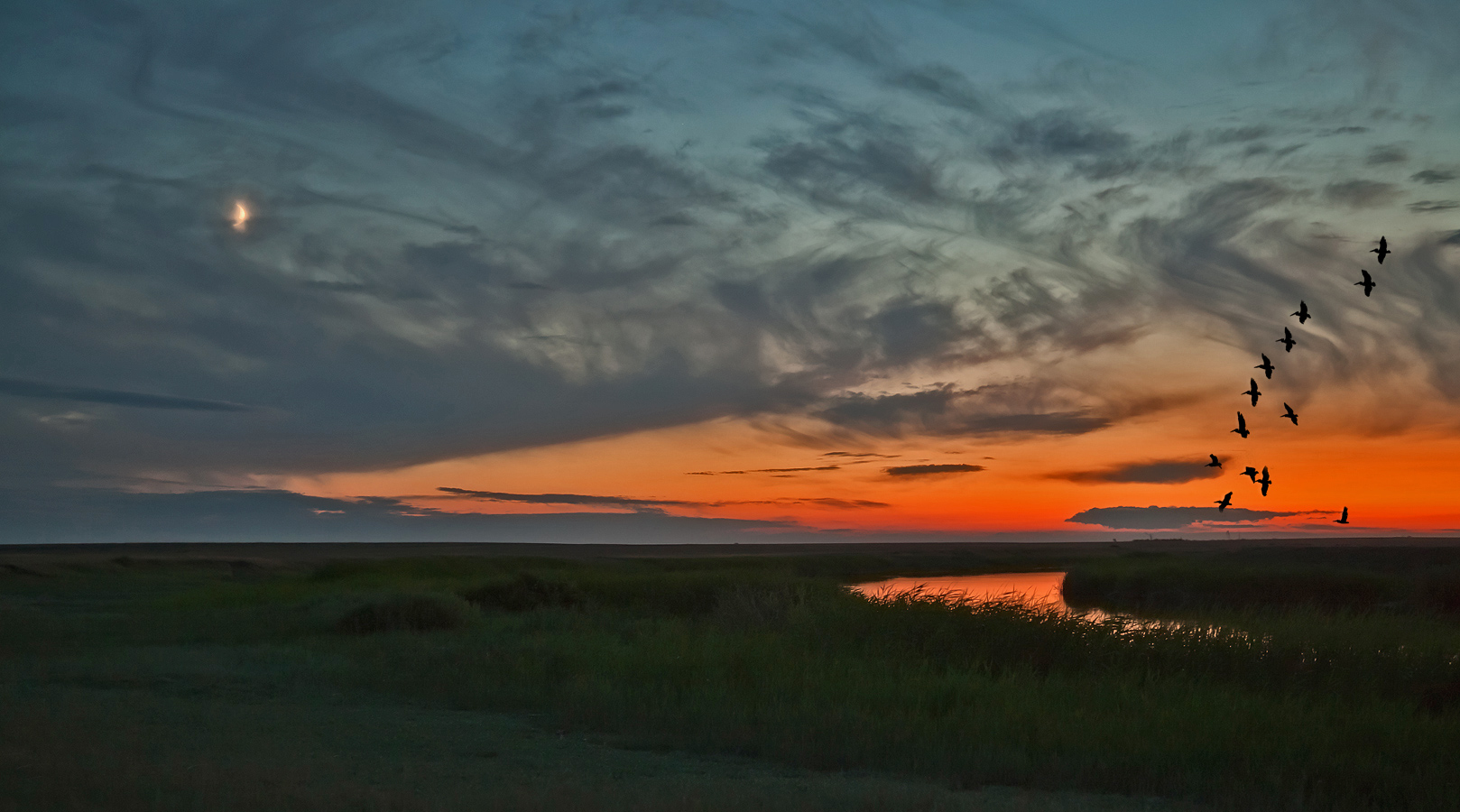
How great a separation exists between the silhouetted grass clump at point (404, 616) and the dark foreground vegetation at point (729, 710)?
10 cm

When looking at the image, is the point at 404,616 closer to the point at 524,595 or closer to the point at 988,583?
the point at 524,595

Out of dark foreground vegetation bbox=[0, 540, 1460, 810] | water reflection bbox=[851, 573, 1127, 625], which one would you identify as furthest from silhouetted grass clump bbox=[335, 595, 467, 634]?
water reflection bbox=[851, 573, 1127, 625]

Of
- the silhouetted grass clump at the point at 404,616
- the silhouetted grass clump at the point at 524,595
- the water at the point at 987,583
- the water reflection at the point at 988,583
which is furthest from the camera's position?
the water at the point at 987,583

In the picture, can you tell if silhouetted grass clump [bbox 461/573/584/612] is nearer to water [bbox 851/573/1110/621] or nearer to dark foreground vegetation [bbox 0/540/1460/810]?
dark foreground vegetation [bbox 0/540/1460/810]

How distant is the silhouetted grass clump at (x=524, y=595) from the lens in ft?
109

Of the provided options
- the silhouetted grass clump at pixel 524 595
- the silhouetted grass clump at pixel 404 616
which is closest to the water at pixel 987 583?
the silhouetted grass clump at pixel 524 595

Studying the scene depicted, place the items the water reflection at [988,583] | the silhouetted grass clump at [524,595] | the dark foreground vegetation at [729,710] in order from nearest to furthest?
1. the dark foreground vegetation at [729,710]
2. the silhouetted grass clump at [524,595]
3. the water reflection at [988,583]

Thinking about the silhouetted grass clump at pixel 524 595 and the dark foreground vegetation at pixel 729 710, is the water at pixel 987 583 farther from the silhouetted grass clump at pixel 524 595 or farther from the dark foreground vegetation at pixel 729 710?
the dark foreground vegetation at pixel 729 710

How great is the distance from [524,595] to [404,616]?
28.6ft

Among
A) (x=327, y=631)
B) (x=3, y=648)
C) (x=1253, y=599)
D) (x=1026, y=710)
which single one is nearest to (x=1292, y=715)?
(x=1026, y=710)

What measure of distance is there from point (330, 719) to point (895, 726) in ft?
25.4

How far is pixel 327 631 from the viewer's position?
82.7 feet

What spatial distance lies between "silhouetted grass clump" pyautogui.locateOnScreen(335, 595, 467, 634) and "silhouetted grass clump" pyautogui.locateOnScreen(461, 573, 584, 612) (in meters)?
6.04

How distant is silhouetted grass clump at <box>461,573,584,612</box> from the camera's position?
1310 inches
